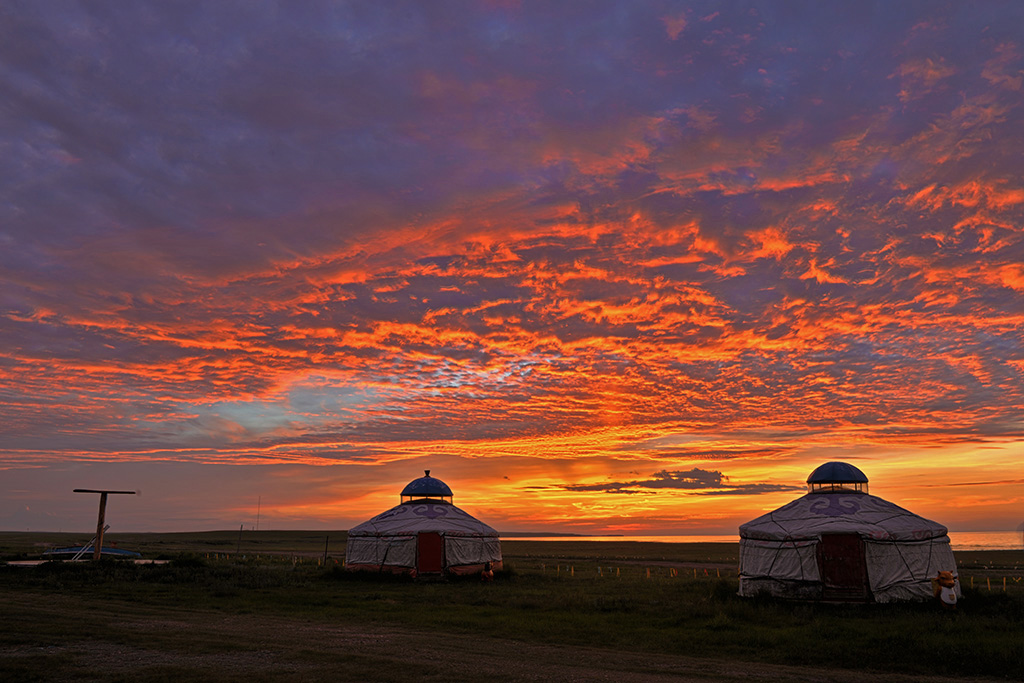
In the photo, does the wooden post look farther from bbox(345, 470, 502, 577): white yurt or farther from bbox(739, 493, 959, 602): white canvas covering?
bbox(739, 493, 959, 602): white canvas covering

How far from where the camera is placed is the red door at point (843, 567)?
26281 millimetres

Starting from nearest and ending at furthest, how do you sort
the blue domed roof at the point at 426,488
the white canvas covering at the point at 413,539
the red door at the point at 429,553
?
the red door at the point at 429,553, the white canvas covering at the point at 413,539, the blue domed roof at the point at 426,488

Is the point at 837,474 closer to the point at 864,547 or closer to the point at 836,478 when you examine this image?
the point at 836,478

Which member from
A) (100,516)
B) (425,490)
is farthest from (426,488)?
(100,516)

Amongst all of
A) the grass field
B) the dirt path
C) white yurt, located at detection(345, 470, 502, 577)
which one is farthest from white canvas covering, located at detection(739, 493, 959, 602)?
white yurt, located at detection(345, 470, 502, 577)

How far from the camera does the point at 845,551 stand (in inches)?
1049

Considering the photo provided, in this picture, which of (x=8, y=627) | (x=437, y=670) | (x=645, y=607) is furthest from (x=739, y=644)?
(x=8, y=627)

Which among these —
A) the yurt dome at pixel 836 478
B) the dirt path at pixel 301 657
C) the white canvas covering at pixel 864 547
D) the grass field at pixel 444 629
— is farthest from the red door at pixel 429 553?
the yurt dome at pixel 836 478

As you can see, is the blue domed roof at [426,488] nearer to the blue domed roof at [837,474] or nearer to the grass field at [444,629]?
the grass field at [444,629]

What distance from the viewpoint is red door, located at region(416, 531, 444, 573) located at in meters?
37.1

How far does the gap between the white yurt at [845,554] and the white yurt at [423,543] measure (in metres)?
15.1

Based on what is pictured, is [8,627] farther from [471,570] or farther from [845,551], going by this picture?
[845,551]

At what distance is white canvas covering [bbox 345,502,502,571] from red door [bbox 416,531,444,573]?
0.19 meters

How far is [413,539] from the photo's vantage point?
123 feet
